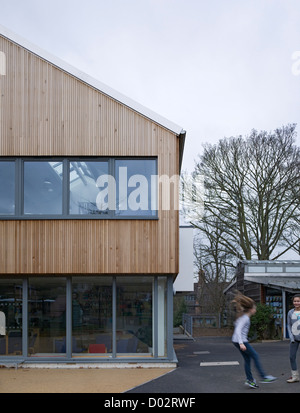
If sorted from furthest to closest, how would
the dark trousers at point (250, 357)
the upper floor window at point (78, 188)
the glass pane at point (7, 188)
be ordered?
1. the glass pane at point (7, 188)
2. the upper floor window at point (78, 188)
3. the dark trousers at point (250, 357)

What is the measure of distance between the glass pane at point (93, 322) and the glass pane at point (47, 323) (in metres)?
0.32

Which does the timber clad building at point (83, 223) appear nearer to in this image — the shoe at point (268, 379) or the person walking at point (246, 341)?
the person walking at point (246, 341)

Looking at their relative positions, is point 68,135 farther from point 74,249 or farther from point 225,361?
point 225,361

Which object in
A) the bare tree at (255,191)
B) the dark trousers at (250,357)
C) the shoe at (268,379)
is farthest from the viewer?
the bare tree at (255,191)

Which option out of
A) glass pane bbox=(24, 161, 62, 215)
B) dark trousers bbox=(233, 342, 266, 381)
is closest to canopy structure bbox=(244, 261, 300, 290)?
glass pane bbox=(24, 161, 62, 215)

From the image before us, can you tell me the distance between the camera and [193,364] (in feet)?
47.4

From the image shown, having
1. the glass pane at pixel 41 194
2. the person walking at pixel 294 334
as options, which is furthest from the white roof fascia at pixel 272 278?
the person walking at pixel 294 334

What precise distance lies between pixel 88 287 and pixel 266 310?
37.0 feet

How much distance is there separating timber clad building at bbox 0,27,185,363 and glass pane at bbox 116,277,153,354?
0.08 feet

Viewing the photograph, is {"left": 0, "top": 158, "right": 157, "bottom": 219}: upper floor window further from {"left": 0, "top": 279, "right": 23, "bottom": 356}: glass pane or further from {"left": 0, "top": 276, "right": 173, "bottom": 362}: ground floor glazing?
{"left": 0, "top": 279, "right": 23, "bottom": 356}: glass pane

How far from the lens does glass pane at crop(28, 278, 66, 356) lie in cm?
1416

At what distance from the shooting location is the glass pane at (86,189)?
1416 cm

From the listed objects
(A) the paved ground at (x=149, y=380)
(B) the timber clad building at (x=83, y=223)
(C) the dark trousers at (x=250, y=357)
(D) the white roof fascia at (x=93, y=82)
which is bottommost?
(A) the paved ground at (x=149, y=380)
